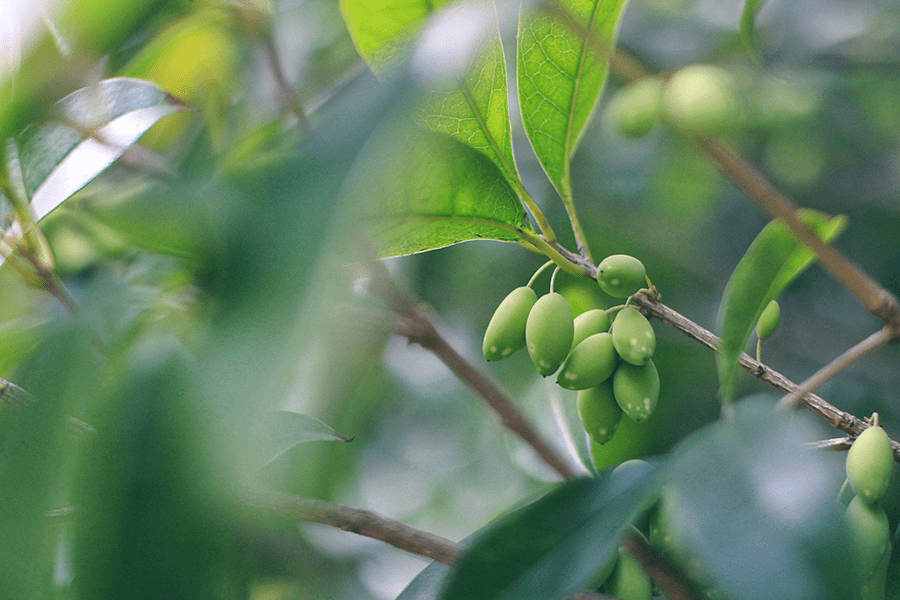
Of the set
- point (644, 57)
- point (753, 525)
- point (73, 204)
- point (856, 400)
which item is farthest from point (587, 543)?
point (644, 57)

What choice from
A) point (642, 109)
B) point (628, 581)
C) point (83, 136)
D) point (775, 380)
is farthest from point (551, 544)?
point (642, 109)

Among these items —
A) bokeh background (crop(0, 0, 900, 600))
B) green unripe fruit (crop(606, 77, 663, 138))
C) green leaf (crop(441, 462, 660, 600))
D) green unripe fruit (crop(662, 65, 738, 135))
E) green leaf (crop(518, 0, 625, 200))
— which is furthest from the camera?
green unripe fruit (crop(606, 77, 663, 138))

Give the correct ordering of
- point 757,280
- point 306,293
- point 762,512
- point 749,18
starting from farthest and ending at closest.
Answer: point 749,18, point 757,280, point 762,512, point 306,293

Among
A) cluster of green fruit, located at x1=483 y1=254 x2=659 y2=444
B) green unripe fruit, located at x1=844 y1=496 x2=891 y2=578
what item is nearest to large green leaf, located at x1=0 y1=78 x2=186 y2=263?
cluster of green fruit, located at x1=483 y1=254 x2=659 y2=444

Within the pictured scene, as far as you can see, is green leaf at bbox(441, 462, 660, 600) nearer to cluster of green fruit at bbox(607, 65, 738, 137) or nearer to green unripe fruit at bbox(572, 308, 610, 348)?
green unripe fruit at bbox(572, 308, 610, 348)

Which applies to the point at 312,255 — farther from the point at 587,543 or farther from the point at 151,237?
the point at 587,543

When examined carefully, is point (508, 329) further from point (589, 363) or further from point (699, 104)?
point (699, 104)
